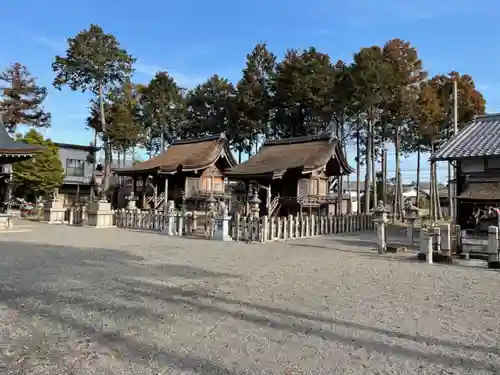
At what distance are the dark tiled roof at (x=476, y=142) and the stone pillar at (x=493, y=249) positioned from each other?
4.16 meters

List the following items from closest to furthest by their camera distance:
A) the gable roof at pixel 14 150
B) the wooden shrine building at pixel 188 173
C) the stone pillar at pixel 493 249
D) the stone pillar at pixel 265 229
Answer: the stone pillar at pixel 493 249, the stone pillar at pixel 265 229, the gable roof at pixel 14 150, the wooden shrine building at pixel 188 173

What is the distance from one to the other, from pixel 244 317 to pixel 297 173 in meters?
16.5

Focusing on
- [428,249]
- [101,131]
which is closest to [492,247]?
[428,249]

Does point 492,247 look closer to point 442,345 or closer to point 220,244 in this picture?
point 442,345

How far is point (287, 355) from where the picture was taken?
395 centimetres

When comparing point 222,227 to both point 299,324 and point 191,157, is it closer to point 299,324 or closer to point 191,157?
point 299,324

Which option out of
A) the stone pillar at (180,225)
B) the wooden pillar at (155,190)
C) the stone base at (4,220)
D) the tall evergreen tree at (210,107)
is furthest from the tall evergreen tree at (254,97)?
the stone base at (4,220)

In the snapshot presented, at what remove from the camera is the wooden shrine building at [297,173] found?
2083 centimetres

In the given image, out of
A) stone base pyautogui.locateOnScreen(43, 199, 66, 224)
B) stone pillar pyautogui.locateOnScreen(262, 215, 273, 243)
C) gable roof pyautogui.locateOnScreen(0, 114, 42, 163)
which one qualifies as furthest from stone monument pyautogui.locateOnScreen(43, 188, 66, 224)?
stone pillar pyautogui.locateOnScreen(262, 215, 273, 243)

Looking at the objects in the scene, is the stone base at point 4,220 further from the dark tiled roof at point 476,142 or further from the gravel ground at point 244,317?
the dark tiled roof at point 476,142

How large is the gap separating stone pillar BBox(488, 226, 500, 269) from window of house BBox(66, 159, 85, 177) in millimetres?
42175

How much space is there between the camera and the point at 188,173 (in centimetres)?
2669

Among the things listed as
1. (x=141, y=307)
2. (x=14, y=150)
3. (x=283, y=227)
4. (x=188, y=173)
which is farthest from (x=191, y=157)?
(x=141, y=307)

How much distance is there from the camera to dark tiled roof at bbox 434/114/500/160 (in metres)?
13.2
